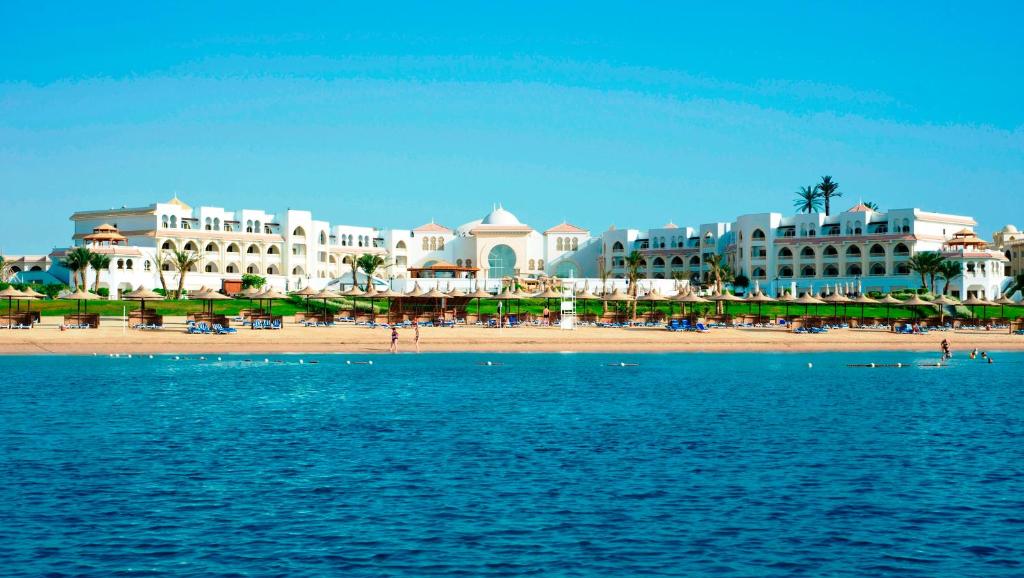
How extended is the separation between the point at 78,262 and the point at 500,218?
163ft

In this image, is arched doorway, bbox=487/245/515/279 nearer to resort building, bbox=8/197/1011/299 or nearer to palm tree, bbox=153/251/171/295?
resort building, bbox=8/197/1011/299

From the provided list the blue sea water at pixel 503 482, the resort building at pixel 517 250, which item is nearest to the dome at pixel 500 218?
the resort building at pixel 517 250

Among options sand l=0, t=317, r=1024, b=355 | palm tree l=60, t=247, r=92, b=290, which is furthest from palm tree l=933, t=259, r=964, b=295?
palm tree l=60, t=247, r=92, b=290

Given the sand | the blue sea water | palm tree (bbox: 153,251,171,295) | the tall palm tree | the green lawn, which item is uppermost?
palm tree (bbox: 153,251,171,295)

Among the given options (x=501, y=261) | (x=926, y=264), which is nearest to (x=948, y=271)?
(x=926, y=264)

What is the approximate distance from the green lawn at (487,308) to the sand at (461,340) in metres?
6.67

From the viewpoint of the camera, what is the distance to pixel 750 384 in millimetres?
39688

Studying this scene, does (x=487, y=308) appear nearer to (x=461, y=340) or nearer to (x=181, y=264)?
(x=181, y=264)

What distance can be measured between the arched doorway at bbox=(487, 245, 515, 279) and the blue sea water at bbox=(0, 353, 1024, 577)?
275ft

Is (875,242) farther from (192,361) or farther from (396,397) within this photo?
(396,397)

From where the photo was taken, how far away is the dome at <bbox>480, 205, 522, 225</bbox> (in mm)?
124312

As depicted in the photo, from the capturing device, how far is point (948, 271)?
318 feet

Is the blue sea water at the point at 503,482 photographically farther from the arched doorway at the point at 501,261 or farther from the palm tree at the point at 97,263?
the arched doorway at the point at 501,261

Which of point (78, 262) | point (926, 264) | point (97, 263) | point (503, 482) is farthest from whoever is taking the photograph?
point (926, 264)
